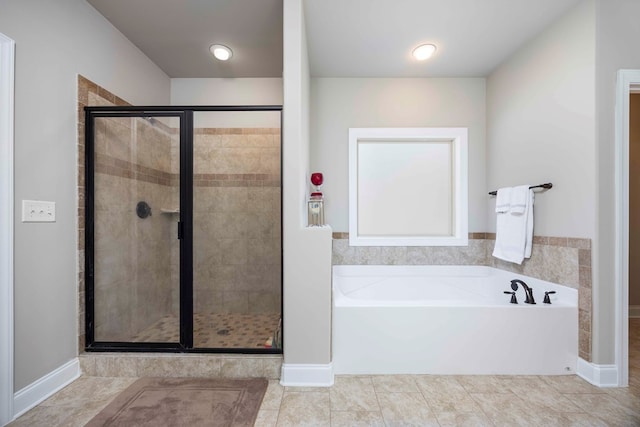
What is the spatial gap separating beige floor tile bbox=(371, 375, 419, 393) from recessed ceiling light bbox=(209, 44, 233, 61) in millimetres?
2910

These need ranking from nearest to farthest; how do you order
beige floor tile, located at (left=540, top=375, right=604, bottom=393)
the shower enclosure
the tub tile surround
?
beige floor tile, located at (left=540, top=375, right=604, bottom=393)
the tub tile surround
the shower enclosure

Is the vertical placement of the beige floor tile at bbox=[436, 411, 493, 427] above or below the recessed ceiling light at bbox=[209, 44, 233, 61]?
below

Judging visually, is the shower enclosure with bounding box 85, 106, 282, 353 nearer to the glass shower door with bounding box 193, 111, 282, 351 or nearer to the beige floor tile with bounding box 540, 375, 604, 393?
the glass shower door with bounding box 193, 111, 282, 351

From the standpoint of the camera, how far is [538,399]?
1.68m

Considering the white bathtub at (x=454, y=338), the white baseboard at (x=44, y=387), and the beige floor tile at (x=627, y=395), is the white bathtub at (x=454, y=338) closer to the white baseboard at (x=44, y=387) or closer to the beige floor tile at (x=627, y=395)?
the beige floor tile at (x=627, y=395)

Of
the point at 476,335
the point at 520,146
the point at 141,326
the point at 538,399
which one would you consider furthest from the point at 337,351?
the point at 520,146

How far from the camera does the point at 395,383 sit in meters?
1.84

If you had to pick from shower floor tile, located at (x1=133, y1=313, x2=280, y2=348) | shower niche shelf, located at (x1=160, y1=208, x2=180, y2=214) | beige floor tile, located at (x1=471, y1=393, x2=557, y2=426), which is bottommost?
beige floor tile, located at (x1=471, y1=393, x2=557, y2=426)

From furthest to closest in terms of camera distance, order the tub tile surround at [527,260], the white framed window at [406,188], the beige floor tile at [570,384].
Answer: the white framed window at [406,188] → the tub tile surround at [527,260] → the beige floor tile at [570,384]

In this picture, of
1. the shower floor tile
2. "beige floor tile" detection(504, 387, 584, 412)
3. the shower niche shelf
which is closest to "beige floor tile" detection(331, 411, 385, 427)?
the shower floor tile

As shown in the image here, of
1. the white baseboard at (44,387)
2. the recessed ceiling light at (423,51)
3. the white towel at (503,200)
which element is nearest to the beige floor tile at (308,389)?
the white baseboard at (44,387)

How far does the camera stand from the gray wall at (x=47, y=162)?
1.57m

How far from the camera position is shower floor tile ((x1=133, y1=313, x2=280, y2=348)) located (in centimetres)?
202

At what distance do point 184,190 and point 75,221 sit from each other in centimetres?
72
